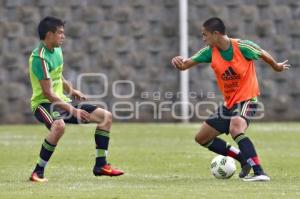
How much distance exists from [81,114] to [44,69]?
68 centimetres

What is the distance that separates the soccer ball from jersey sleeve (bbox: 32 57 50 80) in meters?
2.27

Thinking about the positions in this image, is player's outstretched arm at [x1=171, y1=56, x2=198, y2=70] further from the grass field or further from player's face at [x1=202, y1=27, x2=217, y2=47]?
the grass field

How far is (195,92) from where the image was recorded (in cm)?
2425

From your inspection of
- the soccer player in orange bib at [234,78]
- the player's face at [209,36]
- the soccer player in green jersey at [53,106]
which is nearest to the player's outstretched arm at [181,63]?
the soccer player in orange bib at [234,78]

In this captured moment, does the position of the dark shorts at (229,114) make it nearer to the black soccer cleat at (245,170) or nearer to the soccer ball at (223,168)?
the soccer ball at (223,168)

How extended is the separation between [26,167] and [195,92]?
11.2 m

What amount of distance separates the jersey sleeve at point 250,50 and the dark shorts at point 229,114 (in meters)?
0.53

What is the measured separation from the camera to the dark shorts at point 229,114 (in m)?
11.4

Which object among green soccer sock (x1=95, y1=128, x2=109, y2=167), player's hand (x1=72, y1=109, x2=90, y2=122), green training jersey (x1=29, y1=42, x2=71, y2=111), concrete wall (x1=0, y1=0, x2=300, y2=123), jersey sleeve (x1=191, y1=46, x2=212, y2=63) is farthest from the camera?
concrete wall (x1=0, y1=0, x2=300, y2=123)

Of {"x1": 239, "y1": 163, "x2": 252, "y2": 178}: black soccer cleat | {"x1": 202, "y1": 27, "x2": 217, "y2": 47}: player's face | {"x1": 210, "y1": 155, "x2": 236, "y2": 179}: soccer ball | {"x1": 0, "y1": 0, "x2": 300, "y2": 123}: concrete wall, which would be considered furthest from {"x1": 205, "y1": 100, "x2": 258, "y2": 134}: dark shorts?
{"x1": 0, "y1": 0, "x2": 300, "y2": 123}: concrete wall

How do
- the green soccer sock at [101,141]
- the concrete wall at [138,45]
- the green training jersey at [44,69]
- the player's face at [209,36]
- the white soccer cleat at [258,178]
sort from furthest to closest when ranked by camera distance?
the concrete wall at [138,45], the green soccer sock at [101,141], the player's face at [209,36], the green training jersey at [44,69], the white soccer cleat at [258,178]

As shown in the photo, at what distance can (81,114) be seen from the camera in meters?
11.2

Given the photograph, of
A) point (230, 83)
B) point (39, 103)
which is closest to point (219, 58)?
point (230, 83)

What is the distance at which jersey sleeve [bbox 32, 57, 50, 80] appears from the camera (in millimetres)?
11266
